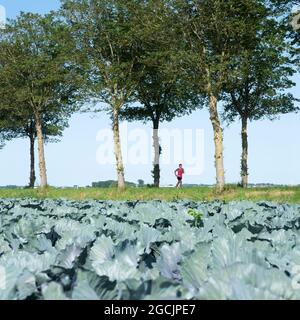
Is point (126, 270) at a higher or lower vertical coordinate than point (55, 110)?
lower

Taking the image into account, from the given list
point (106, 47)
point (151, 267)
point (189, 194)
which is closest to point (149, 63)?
point (106, 47)

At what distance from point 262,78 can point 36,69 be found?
21024 mm

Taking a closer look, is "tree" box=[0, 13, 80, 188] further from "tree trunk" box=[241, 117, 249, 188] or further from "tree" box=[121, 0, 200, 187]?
"tree trunk" box=[241, 117, 249, 188]

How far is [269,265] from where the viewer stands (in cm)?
363

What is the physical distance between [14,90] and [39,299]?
189 ft

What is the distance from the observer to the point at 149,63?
4822cm

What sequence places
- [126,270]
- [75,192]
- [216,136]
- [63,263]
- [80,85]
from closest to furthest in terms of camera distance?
[126,270] → [63,263] → [216,136] → [75,192] → [80,85]

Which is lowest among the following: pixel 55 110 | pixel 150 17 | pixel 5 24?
pixel 55 110

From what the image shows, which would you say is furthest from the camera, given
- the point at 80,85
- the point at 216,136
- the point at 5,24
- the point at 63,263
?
the point at 5,24

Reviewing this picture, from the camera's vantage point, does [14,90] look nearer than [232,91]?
No

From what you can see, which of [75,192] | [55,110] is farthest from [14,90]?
[75,192]

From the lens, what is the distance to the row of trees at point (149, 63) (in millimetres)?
42406

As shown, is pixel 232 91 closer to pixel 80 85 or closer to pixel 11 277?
pixel 80 85

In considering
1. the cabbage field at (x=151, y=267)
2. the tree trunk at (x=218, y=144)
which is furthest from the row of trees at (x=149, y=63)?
the cabbage field at (x=151, y=267)
